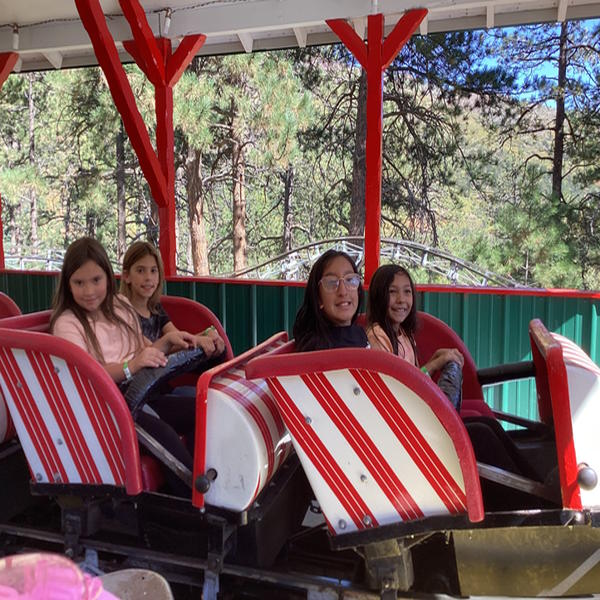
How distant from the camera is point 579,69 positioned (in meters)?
10.2

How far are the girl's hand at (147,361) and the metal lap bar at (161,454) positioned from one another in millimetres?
203

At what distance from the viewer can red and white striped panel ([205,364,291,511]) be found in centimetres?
163

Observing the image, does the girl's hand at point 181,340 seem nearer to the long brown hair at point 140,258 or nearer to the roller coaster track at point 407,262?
the long brown hair at point 140,258

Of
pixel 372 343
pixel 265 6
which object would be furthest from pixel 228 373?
pixel 265 6

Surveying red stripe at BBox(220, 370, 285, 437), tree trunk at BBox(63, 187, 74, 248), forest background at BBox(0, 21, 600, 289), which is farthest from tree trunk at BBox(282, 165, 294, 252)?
red stripe at BBox(220, 370, 285, 437)

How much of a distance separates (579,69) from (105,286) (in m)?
10.3

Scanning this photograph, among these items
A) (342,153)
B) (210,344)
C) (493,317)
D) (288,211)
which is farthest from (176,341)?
(288,211)

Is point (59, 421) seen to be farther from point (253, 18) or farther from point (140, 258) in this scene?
point (253, 18)

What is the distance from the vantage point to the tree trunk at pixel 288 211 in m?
12.6

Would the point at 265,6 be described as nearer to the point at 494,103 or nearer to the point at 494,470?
the point at 494,470

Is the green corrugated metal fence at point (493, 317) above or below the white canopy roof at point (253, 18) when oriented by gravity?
below

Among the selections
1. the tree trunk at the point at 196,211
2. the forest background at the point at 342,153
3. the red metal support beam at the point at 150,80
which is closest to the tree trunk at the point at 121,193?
the forest background at the point at 342,153

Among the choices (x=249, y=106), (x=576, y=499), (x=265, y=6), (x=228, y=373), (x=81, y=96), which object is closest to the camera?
(x=576, y=499)

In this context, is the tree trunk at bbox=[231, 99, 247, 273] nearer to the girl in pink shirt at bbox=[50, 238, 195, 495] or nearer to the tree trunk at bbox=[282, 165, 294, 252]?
the tree trunk at bbox=[282, 165, 294, 252]
